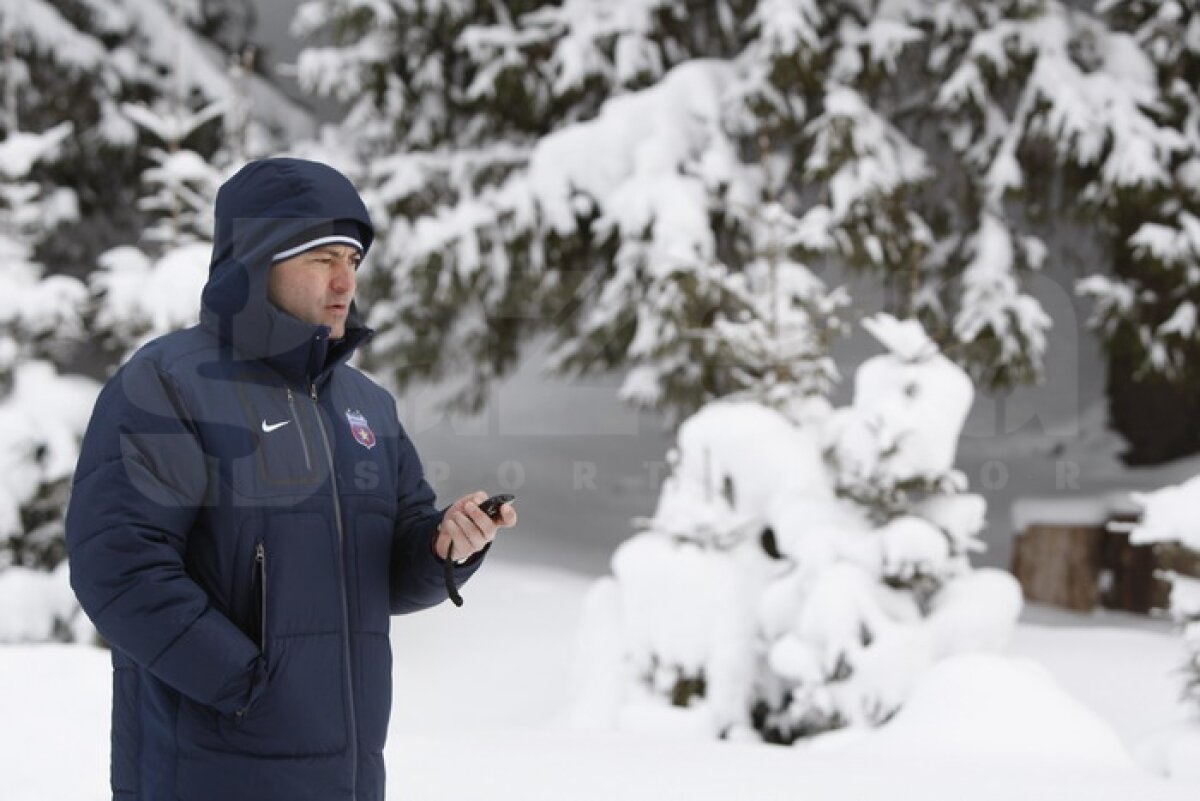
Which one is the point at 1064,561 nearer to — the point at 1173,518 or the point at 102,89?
the point at 1173,518

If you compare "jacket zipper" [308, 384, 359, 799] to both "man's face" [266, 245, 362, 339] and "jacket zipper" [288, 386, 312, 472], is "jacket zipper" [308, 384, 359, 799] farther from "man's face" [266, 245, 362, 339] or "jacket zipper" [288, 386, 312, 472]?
"man's face" [266, 245, 362, 339]

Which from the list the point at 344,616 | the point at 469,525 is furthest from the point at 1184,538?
the point at 344,616

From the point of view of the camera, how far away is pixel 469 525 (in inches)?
78.5

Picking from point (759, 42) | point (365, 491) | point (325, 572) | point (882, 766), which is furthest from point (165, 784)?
point (759, 42)

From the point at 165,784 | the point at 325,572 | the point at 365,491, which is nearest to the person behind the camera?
the point at 165,784

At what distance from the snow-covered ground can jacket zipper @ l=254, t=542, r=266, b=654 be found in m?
1.70

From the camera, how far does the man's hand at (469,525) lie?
1.99m

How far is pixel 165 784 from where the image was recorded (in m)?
1.80

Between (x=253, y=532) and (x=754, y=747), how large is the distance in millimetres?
2634

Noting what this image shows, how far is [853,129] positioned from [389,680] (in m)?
7.13

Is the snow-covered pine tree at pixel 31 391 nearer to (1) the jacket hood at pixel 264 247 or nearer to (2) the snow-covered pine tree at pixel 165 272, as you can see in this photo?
(2) the snow-covered pine tree at pixel 165 272

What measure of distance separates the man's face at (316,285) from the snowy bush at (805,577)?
378 cm

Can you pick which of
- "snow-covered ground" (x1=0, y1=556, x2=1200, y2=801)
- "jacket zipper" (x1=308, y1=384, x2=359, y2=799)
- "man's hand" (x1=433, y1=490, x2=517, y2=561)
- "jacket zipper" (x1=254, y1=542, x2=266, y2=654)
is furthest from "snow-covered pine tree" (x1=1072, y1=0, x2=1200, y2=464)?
"jacket zipper" (x1=254, y1=542, x2=266, y2=654)

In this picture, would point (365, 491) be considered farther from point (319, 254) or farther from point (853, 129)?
point (853, 129)
